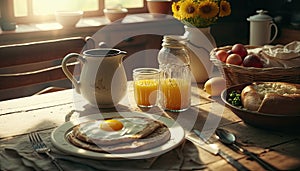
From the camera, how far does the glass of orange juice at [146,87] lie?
1408 millimetres

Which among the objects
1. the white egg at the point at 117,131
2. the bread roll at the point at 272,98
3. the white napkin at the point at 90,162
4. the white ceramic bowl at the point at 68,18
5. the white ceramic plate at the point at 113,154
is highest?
the white ceramic bowl at the point at 68,18

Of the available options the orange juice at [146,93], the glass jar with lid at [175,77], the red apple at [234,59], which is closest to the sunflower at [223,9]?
the red apple at [234,59]

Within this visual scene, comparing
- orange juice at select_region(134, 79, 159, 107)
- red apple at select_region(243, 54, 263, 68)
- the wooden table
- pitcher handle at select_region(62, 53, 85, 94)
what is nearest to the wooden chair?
the wooden table

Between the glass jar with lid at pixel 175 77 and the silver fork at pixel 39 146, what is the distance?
43cm

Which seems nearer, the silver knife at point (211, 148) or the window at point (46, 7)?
the silver knife at point (211, 148)

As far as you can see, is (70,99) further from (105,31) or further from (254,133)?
(105,31)

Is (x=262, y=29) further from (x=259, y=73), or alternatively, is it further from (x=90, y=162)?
(x=90, y=162)

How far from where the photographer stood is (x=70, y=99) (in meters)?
1.52

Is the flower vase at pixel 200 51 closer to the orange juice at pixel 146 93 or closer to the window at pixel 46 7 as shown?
the orange juice at pixel 146 93

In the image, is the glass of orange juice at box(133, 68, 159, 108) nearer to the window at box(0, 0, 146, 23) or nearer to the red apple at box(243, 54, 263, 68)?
the red apple at box(243, 54, 263, 68)

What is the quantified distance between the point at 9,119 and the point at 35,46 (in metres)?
0.60

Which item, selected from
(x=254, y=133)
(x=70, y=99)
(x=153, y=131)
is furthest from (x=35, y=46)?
(x=254, y=133)

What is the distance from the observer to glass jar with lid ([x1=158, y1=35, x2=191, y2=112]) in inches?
53.7

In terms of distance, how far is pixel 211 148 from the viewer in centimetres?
107
